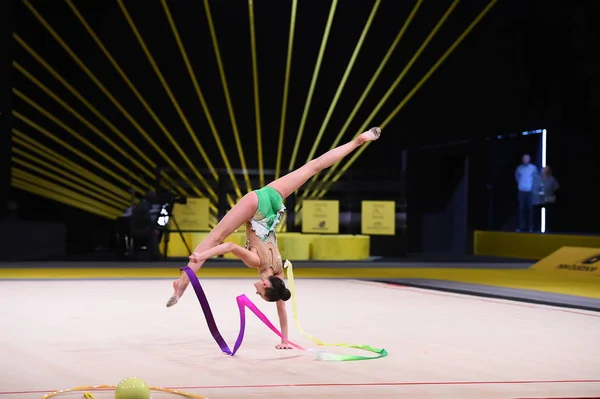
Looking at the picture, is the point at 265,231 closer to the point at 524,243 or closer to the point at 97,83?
the point at 97,83

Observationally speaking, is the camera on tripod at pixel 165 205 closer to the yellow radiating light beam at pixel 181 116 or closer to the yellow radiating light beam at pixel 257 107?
the yellow radiating light beam at pixel 181 116

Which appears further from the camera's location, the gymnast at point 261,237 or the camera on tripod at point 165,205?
the camera on tripod at point 165,205

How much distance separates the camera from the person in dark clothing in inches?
646

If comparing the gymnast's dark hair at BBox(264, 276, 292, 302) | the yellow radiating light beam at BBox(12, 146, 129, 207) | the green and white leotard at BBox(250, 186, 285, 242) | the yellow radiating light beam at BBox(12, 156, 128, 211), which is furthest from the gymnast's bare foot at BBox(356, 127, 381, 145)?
the yellow radiating light beam at BBox(12, 156, 128, 211)

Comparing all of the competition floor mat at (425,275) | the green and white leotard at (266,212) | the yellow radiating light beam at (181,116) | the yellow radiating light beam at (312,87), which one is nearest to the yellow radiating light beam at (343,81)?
the yellow radiating light beam at (312,87)

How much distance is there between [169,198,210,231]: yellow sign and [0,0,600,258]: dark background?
83.6 inches

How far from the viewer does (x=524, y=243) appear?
62.3ft

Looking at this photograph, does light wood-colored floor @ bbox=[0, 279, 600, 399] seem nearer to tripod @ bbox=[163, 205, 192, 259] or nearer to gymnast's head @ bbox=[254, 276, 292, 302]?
gymnast's head @ bbox=[254, 276, 292, 302]

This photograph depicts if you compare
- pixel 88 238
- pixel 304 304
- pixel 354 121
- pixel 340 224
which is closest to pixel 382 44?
pixel 354 121

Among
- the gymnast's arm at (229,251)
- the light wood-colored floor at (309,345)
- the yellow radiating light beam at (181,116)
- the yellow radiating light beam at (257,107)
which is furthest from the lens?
the yellow radiating light beam at (257,107)

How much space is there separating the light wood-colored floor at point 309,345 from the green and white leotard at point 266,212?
92cm

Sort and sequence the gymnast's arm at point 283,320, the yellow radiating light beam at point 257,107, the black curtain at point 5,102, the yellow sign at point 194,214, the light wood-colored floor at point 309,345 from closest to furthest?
1. the light wood-colored floor at point 309,345
2. the gymnast's arm at point 283,320
3. the black curtain at point 5,102
4. the yellow sign at point 194,214
5. the yellow radiating light beam at point 257,107

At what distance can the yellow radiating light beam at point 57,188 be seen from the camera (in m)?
18.2

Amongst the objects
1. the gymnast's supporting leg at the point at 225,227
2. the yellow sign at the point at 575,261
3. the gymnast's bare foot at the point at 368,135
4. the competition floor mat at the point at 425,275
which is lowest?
the competition floor mat at the point at 425,275
